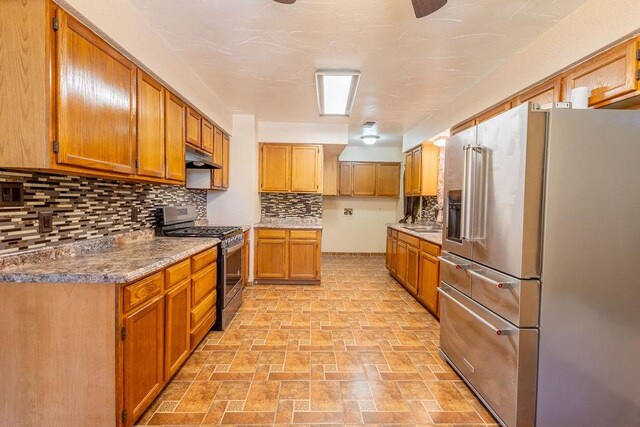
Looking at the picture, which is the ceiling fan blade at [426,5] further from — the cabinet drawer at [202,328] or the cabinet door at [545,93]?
the cabinet drawer at [202,328]

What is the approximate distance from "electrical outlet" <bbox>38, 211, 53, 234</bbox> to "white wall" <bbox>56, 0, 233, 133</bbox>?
107 cm

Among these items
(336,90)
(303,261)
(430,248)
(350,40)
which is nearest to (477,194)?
(350,40)

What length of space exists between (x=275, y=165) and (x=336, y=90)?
1857mm

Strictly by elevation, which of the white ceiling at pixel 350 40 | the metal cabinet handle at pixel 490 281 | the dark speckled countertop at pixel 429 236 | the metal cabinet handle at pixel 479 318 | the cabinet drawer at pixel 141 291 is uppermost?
the white ceiling at pixel 350 40

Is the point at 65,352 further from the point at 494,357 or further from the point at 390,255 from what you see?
the point at 390,255

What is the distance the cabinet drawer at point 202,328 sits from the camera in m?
2.27

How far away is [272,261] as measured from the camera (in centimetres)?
429

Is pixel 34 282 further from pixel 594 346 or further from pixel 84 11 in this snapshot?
pixel 594 346

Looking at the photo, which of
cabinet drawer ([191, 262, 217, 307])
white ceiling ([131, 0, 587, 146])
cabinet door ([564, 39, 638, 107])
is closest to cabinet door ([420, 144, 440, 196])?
white ceiling ([131, 0, 587, 146])

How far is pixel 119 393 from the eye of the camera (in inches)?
55.4

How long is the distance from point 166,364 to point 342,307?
2.07 meters

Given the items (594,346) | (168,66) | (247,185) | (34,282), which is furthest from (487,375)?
(247,185)

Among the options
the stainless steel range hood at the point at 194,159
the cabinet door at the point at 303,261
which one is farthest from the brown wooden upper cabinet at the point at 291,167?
the stainless steel range hood at the point at 194,159

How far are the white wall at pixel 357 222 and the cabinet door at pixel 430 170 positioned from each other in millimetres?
2002
